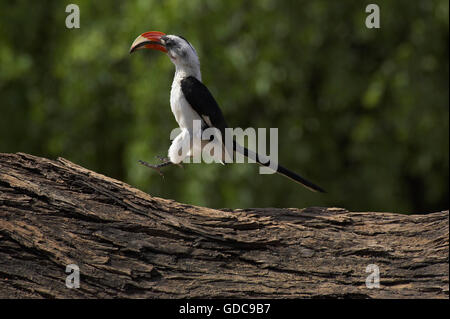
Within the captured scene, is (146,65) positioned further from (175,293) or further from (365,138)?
(175,293)

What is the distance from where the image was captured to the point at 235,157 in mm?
4695

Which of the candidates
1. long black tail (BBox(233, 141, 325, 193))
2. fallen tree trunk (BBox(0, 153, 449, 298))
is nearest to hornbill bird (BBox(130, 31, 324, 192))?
long black tail (BBox(233, 141, 325, 193))

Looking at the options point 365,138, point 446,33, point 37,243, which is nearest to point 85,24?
point 365,138

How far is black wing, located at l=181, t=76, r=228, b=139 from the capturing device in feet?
14.6

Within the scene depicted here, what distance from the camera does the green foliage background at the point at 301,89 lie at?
7781 millimetres

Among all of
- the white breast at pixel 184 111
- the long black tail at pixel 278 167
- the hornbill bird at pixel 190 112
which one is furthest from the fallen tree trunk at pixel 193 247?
the white breast at pixel 184 111

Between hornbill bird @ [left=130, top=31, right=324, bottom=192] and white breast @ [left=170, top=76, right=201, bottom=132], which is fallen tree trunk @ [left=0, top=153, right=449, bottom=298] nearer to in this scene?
hornbill bird @ [left=130, top=31, right=324, bottom=192]

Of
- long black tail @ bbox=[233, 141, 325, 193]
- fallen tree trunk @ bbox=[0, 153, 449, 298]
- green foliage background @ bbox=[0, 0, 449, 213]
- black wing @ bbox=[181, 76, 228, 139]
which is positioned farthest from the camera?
green foliage background @ bbox=[0, 0, 449, 213]

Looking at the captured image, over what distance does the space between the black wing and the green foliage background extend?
123 inches

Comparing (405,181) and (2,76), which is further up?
(2,76)

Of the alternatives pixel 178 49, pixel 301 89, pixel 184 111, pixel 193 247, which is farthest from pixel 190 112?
pixel 301 89

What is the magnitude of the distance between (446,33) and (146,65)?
3.75 metres

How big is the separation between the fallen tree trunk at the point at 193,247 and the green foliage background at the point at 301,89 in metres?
3.74

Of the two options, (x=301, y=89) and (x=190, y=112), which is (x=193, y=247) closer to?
(x=190, y=112)
